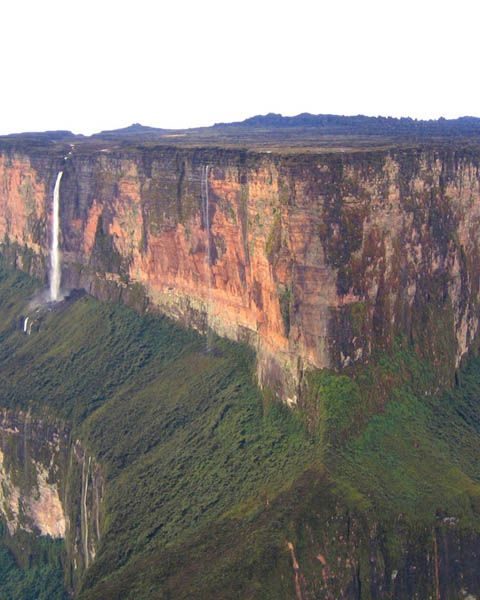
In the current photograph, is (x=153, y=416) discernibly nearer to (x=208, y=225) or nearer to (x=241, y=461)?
(x=241, y=461)

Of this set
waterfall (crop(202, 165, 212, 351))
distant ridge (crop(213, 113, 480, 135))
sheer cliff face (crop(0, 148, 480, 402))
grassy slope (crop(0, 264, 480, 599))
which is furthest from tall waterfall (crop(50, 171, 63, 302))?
distant ridge (crop(213, 113, 480, 135))

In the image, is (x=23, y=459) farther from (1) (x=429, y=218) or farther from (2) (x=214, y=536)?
(1) (x=429, y=218)

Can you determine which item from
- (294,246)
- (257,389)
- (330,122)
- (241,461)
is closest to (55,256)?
(257,389)

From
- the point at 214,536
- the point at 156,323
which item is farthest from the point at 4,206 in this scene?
the point at 214,536

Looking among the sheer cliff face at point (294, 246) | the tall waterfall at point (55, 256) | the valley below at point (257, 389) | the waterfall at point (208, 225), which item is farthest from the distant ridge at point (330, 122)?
the waterfall at point (208, 225)

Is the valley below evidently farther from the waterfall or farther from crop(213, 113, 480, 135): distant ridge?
crop(213, 113, 480, 135): distant ridge

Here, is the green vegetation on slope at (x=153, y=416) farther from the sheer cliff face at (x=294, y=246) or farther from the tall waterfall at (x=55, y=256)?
the tall waterfall at (x=55, y=256)

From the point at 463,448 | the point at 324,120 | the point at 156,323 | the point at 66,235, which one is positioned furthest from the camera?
the point at 324,120
